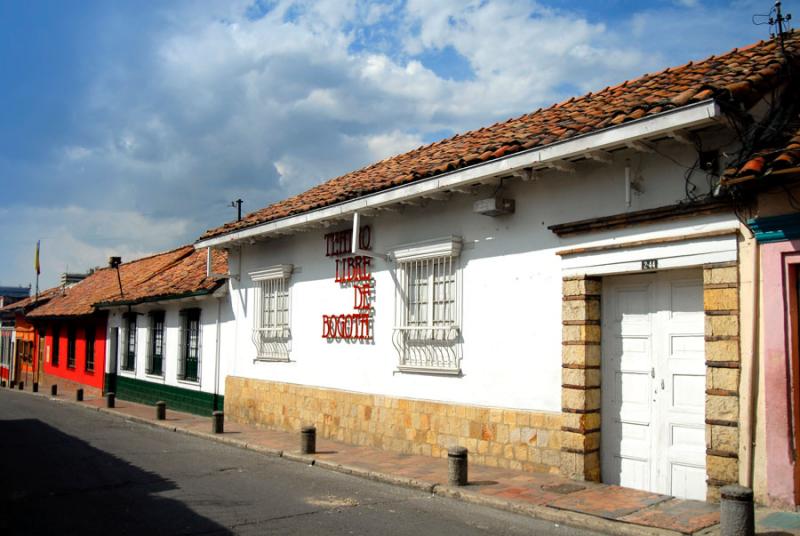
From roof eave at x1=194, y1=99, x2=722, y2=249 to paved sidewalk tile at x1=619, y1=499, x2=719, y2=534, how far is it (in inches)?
153

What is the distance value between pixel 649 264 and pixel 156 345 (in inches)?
680

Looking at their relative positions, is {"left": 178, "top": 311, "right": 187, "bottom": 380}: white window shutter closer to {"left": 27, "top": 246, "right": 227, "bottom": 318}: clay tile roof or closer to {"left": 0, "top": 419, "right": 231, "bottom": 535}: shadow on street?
{"left": 27, "top": 246, "right": 227, "bottom": 318}: clay tile roof

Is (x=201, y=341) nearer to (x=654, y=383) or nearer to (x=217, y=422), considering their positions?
(x=217, y=422)

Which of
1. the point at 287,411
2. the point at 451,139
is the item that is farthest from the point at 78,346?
the point at 451,139

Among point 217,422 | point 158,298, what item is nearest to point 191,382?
point 158,298

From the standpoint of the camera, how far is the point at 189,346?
762 inches

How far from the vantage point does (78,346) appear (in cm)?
2864

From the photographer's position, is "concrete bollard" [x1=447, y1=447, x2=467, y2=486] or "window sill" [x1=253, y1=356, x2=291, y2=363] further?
"window sill" [x1=253, y1=356, x2=291, y2=363]

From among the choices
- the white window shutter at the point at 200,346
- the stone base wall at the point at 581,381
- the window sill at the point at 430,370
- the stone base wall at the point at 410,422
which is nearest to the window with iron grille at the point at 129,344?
the white window shutter at the point at 200,346

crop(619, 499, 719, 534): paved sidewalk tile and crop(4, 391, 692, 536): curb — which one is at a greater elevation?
crop(619, 499, 719, 534): paved sidewalk tile

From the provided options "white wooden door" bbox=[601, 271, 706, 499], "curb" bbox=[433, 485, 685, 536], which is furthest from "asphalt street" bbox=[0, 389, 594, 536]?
"white wooden door" bbox=[601, 271, 706, 499]

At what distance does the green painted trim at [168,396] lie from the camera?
17.9 meters

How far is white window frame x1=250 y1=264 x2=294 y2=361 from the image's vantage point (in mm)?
14609

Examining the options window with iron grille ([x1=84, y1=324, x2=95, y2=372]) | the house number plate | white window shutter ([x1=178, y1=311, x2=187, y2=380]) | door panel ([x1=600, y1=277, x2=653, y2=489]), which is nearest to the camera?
the house number plate
